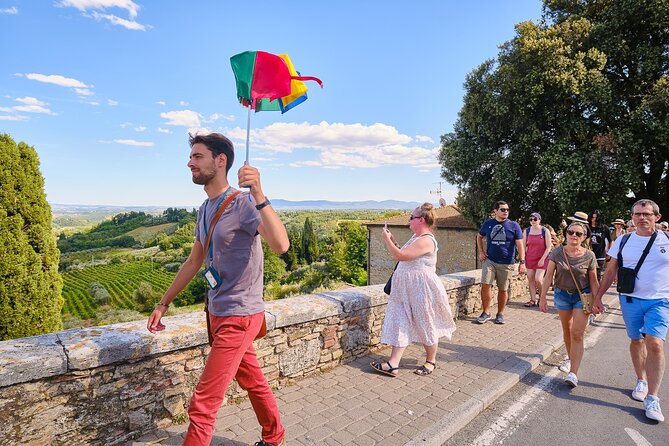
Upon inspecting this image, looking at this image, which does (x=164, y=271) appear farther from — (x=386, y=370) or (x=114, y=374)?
(x=114, y=374)

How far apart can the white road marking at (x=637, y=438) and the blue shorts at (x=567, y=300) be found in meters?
1.29

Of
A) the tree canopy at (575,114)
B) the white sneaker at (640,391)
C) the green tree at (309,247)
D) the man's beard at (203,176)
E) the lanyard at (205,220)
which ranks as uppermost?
the tree canopy at (575,114)

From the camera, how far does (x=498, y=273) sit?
259 inches

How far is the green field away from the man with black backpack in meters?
65.7

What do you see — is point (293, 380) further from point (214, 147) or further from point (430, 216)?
point (214, 147)

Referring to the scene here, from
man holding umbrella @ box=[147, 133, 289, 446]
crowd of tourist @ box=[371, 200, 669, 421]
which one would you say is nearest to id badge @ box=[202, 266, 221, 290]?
man holding umbrella @ box=[147, 133, 289, 446]

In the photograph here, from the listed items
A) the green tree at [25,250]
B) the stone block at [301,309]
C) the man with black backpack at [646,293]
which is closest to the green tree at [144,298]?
the green tree at [25,250]

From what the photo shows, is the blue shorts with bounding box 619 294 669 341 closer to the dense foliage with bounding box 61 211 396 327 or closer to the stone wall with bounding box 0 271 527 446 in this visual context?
the stone wall with bounding box 0 271 527 446

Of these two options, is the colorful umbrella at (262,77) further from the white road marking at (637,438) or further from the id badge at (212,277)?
the white road marking at (637,438)

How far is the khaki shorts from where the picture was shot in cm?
650

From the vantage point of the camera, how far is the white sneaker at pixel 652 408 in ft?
11.3

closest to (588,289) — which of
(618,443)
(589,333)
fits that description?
(618,443)

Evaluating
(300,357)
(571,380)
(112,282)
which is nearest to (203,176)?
(300,357)

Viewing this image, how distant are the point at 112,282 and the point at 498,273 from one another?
8329 cm
